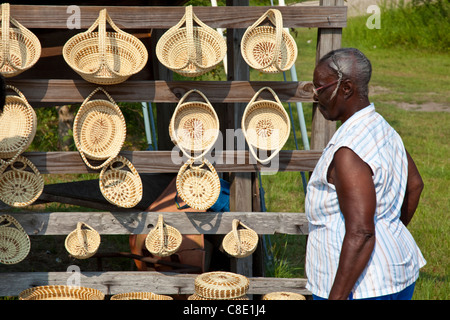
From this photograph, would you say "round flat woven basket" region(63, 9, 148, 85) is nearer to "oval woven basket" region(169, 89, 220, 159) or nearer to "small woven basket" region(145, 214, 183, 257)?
"oval woven basket" region(169, 89, 220, 159)

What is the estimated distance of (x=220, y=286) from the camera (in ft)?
10.2

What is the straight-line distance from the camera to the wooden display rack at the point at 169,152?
3176 mm

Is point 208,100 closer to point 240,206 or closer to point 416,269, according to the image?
point 240,206

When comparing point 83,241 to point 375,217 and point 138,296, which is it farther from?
point 375,217

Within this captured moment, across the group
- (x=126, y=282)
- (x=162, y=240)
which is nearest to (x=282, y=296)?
(x=162, y=240)

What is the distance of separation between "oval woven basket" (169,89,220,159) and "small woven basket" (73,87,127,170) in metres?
0.33

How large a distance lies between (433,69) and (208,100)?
45.0 feet

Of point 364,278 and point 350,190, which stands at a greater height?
point 350,190

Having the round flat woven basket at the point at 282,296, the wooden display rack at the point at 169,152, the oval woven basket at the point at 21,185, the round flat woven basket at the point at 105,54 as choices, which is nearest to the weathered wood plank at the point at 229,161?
the wooden display rack at the point at 169,152

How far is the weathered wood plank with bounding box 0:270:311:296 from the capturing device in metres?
3.44

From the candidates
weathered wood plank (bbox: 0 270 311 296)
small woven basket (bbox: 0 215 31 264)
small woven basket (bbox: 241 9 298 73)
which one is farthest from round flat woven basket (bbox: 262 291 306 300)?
small woven basket (bbox: 0 215 31 264)

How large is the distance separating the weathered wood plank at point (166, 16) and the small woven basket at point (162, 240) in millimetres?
1176

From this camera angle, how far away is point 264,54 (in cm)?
325
